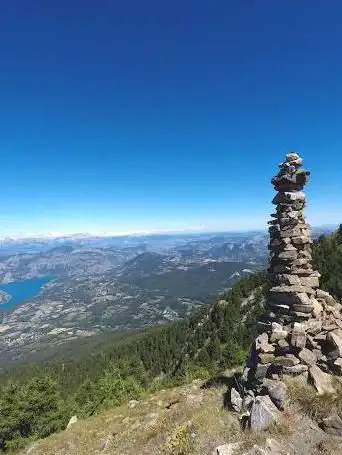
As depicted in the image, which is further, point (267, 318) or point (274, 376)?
point (267, 318)

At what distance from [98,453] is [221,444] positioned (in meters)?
9.03

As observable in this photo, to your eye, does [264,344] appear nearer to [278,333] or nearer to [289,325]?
[278,333]

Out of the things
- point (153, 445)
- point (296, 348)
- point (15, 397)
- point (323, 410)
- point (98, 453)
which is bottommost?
point (15, 397)

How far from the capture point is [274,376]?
19.4 metres

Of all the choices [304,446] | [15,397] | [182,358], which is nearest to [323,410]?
[304,446]

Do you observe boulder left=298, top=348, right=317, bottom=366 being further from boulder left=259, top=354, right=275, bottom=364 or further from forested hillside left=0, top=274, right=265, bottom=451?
forested hillside left=0, top=274, right=265, bottom=451

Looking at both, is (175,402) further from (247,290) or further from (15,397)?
(247,290)

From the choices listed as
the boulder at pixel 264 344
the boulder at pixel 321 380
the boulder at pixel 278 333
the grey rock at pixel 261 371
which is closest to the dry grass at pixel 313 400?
the boulder at pixel 321 380

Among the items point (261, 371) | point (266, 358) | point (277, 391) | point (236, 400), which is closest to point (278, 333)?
point (266, 358)

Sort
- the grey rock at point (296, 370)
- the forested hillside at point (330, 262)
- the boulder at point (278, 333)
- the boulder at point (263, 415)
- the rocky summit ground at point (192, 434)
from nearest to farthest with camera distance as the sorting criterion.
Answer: the rocky summit ground at point (192, 434)
the boulder at point (263, 415)
the grey rock at point (296, 370)
the boulder at point (278, 333)
the forested hillside at point (330, 262)

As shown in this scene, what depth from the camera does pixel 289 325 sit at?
69.2 ft

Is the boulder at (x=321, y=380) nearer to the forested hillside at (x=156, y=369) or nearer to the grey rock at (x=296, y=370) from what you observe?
the grey rock at (x=296, y=370)

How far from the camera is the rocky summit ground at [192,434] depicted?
1614cm

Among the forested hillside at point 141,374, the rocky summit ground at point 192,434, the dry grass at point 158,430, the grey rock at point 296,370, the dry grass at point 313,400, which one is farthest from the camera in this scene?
the forested hillside at point 141,374
